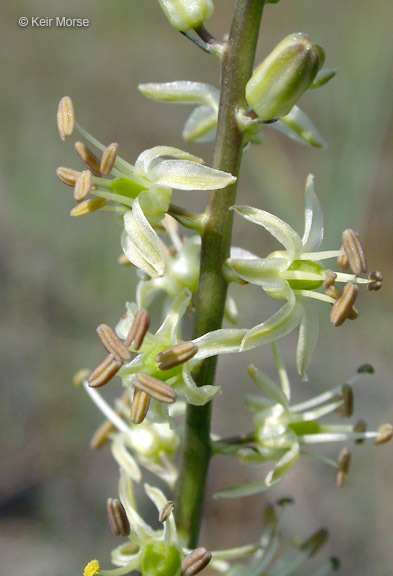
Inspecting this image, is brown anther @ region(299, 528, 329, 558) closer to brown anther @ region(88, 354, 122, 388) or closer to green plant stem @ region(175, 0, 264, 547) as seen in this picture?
green plant stem @ region(175, 0, 264, 547)

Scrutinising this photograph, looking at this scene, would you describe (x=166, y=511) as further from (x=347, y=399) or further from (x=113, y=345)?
(x=347, y=399)

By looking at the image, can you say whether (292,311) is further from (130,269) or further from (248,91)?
(130,269)

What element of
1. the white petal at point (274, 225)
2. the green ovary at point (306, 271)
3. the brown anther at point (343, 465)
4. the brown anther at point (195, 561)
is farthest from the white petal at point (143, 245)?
the brown anther at point (343, 465)

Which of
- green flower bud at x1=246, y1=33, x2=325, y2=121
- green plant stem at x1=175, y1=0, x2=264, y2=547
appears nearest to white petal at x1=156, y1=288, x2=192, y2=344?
green plant stem at x1=175, y1=0, x2=264, y2=547

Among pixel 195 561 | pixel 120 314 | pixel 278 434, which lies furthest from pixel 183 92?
pixel 120 314

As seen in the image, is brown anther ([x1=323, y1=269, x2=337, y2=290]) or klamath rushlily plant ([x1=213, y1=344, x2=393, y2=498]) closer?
brown anther ([x1=323, y1=269, x2=337, y2=290])

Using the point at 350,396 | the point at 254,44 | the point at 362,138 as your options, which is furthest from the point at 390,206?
the point at 254,44
